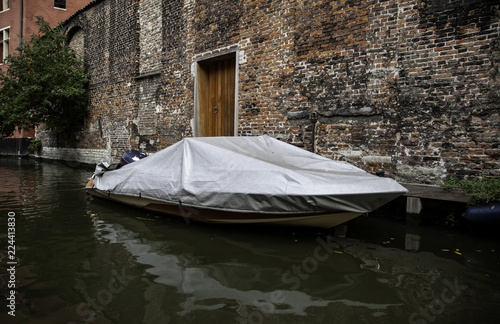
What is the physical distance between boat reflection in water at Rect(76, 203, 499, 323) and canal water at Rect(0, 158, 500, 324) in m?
0.01

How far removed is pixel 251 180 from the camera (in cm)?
392

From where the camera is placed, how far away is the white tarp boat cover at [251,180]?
3596 millimetres

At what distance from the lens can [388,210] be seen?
511cm

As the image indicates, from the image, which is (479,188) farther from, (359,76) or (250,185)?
(250,185)

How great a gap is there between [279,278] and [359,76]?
12.8 feet

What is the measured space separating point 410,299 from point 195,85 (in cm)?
693

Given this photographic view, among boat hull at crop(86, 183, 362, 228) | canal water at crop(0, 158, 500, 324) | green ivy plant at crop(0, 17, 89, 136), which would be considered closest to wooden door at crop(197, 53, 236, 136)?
boat hull at crop(86, 183, 362, 228)

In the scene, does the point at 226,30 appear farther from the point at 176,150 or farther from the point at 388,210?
the point at 388,210

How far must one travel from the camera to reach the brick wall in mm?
4527

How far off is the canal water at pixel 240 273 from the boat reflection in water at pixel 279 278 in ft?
0.04

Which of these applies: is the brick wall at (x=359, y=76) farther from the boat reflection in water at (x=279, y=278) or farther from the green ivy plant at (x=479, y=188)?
the boat reflection in water at (x=279, y=278)

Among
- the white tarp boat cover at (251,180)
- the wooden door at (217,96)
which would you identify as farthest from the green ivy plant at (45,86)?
the white tarp boat cover at (251,180)

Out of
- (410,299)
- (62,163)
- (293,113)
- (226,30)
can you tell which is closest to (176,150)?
(293,113)

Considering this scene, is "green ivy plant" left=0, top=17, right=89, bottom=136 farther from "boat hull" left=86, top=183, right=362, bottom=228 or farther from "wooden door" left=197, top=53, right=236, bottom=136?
"boat hull" left=86, top=183, right=362, bottom=228
